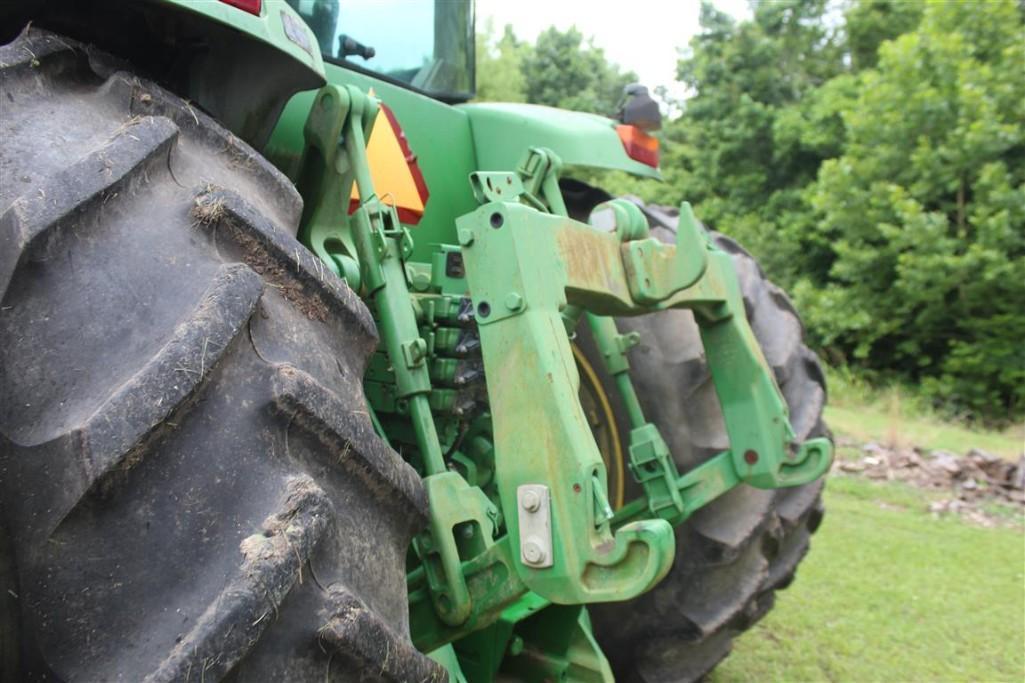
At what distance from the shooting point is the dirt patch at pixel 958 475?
5871mm

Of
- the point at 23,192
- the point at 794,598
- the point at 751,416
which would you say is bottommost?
the point at 794,598

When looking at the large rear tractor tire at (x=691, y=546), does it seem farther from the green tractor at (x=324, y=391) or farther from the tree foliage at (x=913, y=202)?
the tree foliage at (x=913, y=202)

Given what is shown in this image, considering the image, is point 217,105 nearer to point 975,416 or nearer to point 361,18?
point 361,18

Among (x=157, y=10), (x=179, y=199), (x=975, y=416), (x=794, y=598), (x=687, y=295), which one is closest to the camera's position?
(x=179, y=199)

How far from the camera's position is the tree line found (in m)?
12.7

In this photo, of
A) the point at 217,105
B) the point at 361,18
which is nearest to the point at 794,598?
the point at 361,18

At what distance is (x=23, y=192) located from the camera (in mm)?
1236

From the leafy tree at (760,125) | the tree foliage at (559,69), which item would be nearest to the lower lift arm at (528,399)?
the leafy tree at (760,125)

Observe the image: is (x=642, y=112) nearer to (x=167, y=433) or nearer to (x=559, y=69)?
(x=167, y=433)

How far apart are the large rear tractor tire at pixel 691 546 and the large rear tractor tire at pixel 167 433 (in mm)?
1237

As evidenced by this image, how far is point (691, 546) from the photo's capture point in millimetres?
2494

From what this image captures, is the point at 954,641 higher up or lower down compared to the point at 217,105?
lower down

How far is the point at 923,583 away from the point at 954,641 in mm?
757

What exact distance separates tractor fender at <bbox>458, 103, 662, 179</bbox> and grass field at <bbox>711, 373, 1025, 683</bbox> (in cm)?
167
